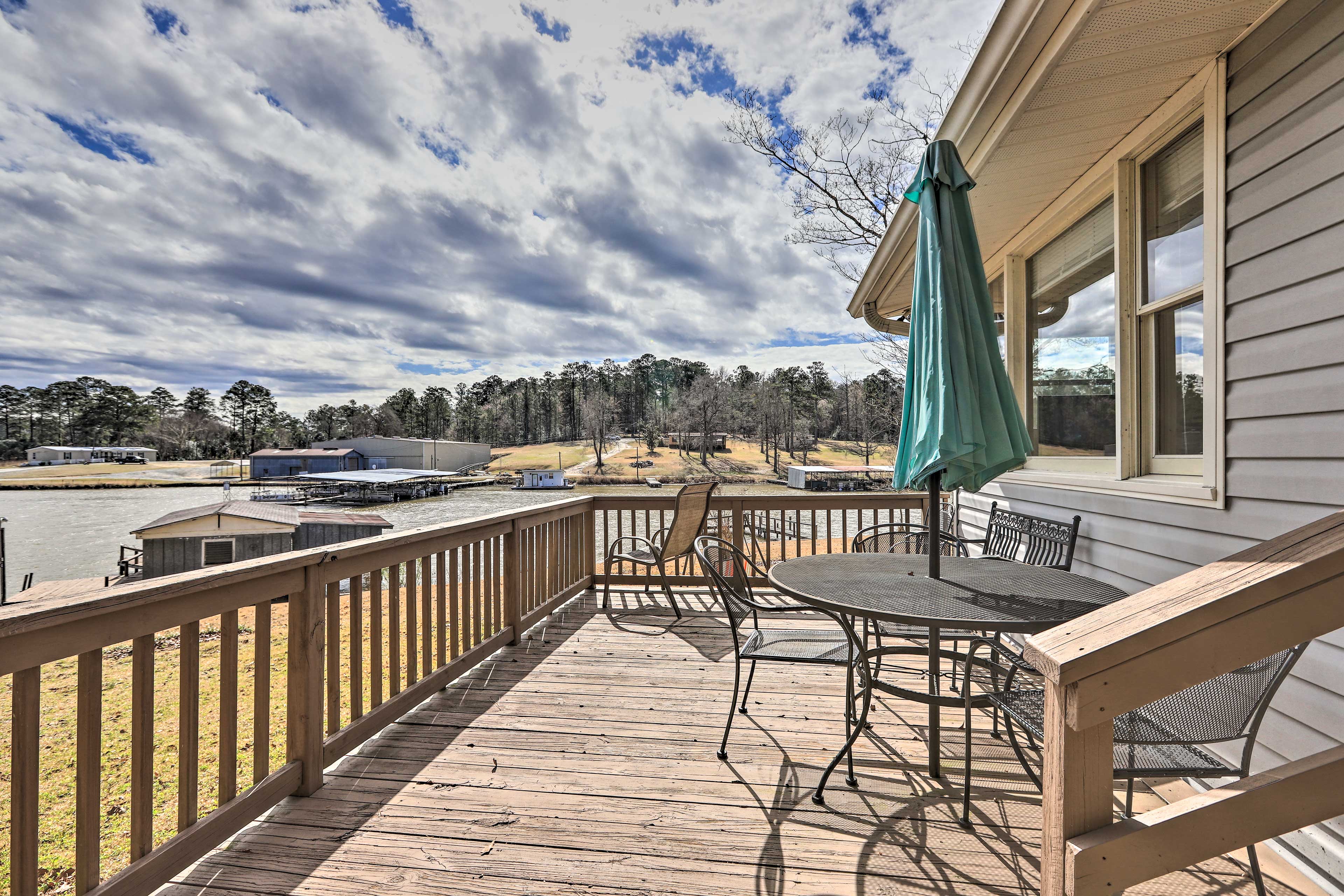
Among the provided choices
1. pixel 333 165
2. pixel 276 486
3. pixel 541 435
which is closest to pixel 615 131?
pixel 333 165

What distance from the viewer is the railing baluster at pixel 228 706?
5.80ft

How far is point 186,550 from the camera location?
48.3ft

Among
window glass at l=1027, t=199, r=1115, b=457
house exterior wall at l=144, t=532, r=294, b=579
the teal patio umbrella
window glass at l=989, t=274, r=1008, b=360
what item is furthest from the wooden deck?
house exterior wall at l=144, t=532, r=294, b=579

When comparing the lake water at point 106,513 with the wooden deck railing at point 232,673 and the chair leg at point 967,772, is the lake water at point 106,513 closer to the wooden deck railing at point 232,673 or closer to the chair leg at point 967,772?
the wooden deck railing at point 232,673

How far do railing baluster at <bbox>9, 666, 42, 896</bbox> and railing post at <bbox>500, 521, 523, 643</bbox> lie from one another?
2450mm

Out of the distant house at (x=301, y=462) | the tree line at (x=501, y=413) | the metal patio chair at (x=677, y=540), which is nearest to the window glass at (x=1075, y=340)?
the metal patio chair at (x=677, y=540)

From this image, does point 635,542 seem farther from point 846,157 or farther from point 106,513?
point 106,513

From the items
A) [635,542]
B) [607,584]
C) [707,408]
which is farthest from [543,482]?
[607,584]

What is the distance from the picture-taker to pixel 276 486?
39.3 metres

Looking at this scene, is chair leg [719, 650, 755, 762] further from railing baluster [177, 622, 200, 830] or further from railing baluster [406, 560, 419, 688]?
railing baluster [177, 622, 200, 830]

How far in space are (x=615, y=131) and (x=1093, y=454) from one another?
1014 cm

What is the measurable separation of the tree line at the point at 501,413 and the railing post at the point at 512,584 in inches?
→ 983

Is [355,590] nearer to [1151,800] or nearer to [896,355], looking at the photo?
[1151,800]

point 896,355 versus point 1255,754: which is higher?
point 896,355
